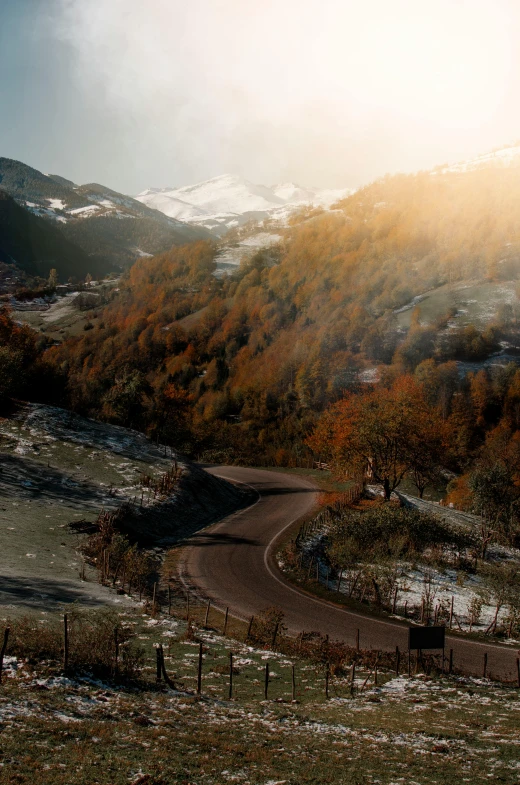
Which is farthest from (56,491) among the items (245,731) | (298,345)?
(298,345)

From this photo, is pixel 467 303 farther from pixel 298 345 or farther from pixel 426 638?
pixel 426 638

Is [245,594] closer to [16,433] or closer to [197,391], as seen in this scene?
[16,433]

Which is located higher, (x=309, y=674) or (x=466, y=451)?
(x=466, y=451)

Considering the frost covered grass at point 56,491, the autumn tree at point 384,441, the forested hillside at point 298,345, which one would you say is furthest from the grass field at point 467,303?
the frost covered grass at point 56,491

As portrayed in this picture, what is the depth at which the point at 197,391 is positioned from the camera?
14600 centimetres

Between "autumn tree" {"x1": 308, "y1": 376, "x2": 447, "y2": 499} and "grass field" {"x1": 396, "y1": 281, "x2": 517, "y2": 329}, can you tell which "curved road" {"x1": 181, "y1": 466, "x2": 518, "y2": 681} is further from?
"grass field" {"x1": 396, "y1": 281, "x2": 517, "y2": 329}

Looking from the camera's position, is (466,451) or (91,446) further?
(466,451)

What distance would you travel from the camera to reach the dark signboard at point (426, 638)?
19625mm

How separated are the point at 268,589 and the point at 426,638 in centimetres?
1409

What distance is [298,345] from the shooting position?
14088 centimetres

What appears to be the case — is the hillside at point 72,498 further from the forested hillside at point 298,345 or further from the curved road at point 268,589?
the forested hillside at point 298,345

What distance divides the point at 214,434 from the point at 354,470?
56.7 m

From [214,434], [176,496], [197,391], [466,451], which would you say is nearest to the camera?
[176,496]

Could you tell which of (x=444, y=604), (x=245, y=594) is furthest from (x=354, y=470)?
(x=245, y=594)
